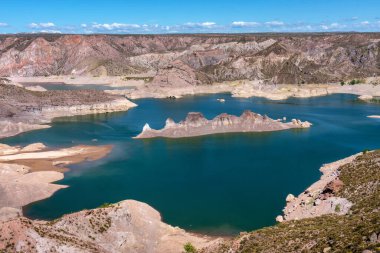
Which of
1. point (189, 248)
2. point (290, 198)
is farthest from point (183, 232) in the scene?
point (290, 198)

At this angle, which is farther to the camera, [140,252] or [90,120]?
[90,120]

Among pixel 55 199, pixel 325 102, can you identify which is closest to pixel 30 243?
pixel 55 199

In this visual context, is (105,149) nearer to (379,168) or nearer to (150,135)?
(150,135)

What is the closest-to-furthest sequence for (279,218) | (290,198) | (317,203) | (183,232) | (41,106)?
(183,232), (317,203), (279,218), (290,198), (41,106)

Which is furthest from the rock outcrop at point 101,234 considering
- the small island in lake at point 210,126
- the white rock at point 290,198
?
the small island in lake at point 210,126

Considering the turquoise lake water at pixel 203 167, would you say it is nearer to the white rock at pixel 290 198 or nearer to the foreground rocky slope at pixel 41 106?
the white rock at pixel 290 198

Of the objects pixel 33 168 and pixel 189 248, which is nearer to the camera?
pixel 189 248

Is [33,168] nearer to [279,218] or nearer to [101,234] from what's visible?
[101,234]
